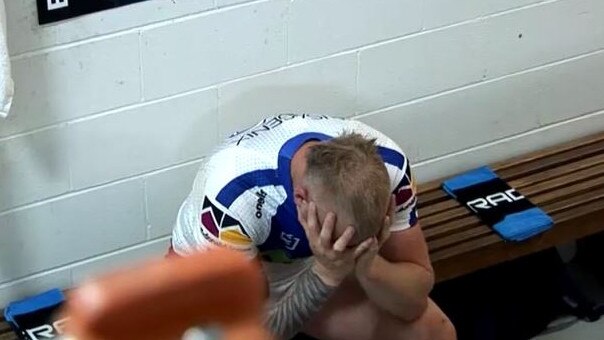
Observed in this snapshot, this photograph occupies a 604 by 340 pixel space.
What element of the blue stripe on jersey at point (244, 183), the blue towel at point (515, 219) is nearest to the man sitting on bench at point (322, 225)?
the blue stripe on jersey at point (244, 183)

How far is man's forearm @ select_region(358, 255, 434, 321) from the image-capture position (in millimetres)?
1875

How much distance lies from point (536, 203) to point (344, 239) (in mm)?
962

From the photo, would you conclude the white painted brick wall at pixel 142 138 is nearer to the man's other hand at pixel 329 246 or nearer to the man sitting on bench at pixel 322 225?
the man sitting on bench at pixel 322 225

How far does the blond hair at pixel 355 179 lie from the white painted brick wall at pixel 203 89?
1.25 feet

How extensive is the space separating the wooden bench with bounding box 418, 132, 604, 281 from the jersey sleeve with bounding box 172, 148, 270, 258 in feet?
2.01

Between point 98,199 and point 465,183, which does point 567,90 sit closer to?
point 465,183

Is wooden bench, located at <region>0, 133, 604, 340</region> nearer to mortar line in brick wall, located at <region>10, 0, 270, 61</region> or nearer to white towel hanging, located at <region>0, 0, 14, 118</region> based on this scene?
mortar line in brick wall, located at <region>10, 0, 270, 61</region>

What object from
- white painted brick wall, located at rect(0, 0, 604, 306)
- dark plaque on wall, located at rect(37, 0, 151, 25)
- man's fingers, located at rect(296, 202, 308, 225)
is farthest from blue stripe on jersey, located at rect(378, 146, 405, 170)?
dark plaque on wall, located at rect(37, 0, 151, 25)

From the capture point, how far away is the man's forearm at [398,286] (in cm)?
188

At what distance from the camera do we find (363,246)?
1.73m

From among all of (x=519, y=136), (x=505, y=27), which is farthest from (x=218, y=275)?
(x=519, y=136)

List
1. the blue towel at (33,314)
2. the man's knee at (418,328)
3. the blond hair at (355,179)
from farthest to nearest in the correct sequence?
1. the blue towel at (33,314)
2. the man's knee at (418,328)
3. the blond hair at (355,179)

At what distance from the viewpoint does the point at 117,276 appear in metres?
0.56

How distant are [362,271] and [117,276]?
1.32 m
